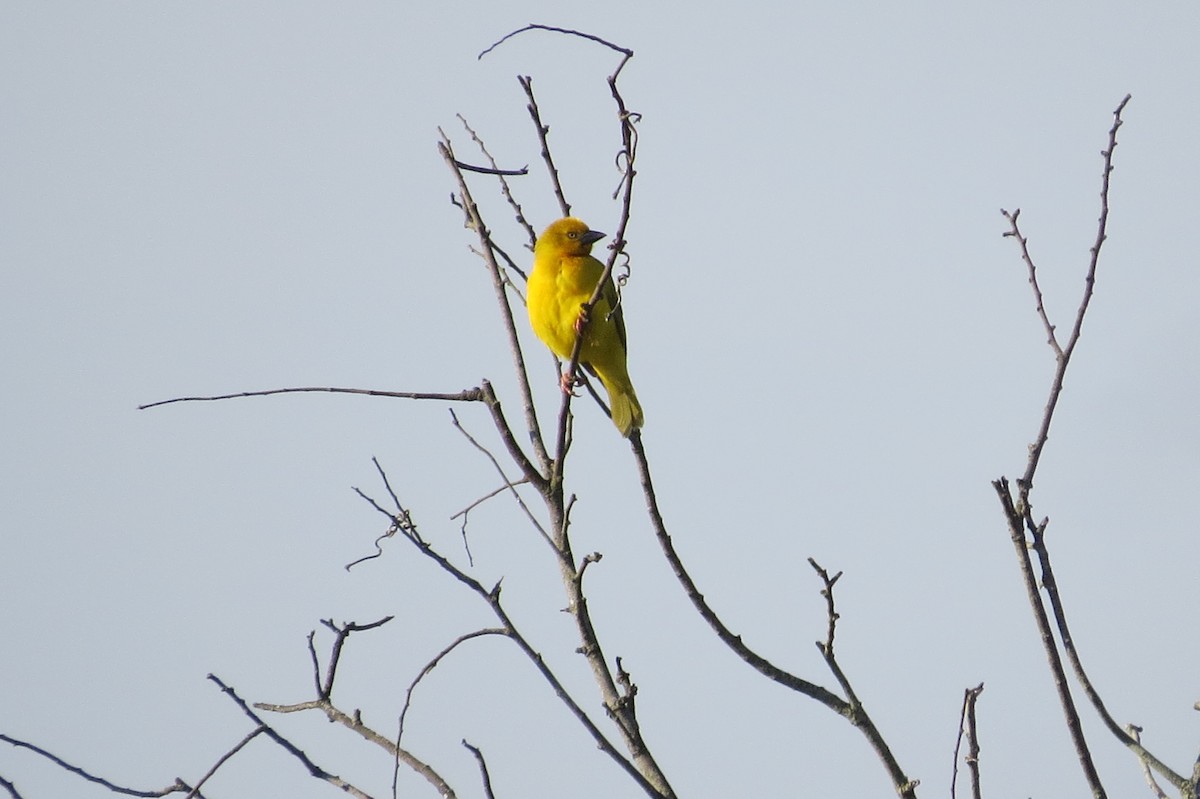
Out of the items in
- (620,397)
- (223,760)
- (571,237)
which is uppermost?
(571,237)

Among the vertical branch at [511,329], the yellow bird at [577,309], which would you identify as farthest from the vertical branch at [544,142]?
the yellow bird at [577,309]

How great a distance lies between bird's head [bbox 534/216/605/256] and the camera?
6.72m

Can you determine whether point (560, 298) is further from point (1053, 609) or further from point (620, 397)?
point (1053, 609)

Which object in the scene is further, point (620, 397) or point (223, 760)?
point (620, 397)

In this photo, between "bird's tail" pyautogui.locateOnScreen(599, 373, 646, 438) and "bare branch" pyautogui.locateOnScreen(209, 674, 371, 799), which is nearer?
"bare branch" pyautogui.locateOnScreen(209, 674, 371, 799)

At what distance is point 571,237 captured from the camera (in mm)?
6762

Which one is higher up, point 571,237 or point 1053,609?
point 571,237

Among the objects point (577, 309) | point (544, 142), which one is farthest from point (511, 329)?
point (577, 309)

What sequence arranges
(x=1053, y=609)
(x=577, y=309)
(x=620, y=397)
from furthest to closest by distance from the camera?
(x=620, y=397) < (x=577, y=309) < (x=1053, y=609)

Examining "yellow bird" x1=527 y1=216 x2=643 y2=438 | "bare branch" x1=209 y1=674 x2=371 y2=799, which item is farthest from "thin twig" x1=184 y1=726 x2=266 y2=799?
"yellow bird" x1=527 y1=216 x2=643 y2=438

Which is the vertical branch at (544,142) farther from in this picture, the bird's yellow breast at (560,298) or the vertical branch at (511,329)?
the bird's yellow breast at (560,298)

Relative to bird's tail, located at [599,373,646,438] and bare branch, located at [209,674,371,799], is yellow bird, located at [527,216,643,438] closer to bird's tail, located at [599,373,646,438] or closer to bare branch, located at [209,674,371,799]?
bird's tail, located at [599,373,646,438]

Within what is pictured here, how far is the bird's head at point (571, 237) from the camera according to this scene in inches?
265

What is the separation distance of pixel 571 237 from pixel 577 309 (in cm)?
62
